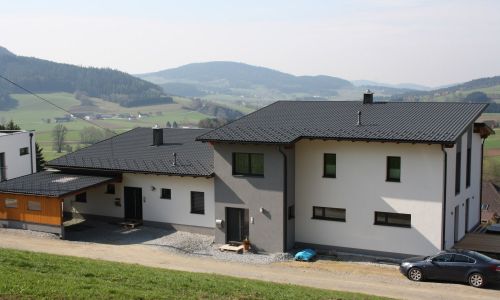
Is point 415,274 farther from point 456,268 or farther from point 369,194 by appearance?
point 369,194

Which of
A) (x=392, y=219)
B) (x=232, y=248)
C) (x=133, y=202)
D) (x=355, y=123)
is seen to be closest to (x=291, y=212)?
(x=232, y=248)

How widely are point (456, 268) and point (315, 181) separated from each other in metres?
7.77

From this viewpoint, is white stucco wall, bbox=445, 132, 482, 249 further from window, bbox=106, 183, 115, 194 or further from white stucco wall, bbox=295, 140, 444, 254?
window, bbox=106, 183, 115, 194

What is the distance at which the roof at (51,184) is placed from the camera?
28.1m

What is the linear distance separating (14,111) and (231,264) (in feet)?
478

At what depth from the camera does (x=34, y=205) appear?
28453mm

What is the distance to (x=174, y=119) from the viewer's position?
148 metres

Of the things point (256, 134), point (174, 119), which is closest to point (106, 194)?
point (256, 134)

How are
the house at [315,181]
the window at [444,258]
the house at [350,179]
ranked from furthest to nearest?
the house at [315,181]
the house at [350,179]
the window at [444,258]

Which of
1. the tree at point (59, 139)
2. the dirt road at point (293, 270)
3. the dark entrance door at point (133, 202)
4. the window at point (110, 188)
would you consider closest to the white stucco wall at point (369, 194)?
the dirt road at point (293, 270)

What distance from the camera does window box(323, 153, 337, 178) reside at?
84.6 feet

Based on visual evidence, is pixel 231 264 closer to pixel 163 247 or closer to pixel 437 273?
pixel 163 247

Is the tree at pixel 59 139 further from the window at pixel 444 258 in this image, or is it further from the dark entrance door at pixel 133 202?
the window at pixel 444 258

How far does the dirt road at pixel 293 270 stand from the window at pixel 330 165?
405 centimetres
